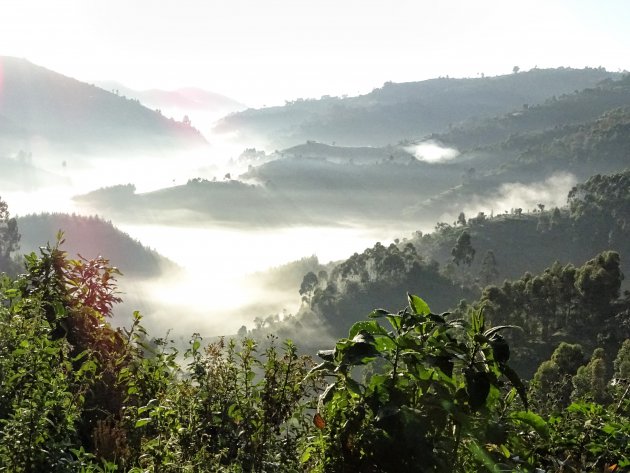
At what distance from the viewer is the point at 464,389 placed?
132 inches

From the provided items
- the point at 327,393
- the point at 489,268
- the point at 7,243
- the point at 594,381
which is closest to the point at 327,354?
the point at 327,393

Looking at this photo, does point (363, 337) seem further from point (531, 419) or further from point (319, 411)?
point (531, 419)

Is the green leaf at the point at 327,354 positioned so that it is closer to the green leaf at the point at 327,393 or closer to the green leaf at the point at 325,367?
the green leaf at the point at 325,367

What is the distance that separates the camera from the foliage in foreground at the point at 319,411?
318 centimetres

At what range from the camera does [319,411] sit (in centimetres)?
338

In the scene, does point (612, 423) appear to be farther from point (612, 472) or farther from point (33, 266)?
point (33, 266)

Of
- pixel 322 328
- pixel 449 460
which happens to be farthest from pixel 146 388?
pixel 322 328

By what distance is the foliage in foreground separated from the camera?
318cm

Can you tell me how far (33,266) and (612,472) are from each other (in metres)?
6.26

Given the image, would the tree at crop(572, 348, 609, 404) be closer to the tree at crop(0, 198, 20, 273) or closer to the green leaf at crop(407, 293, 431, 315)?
the green leaf at crop(407, 293, 431, 315)

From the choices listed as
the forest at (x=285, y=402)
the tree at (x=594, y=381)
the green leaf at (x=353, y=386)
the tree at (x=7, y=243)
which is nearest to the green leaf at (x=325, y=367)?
the forest at (x=285, y=402)

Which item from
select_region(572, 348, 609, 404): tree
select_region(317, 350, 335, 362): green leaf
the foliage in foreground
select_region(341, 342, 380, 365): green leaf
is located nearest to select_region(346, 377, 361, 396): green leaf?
the foliage in foreground

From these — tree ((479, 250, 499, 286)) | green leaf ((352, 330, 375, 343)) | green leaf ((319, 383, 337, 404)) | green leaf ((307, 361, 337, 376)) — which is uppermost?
green leaf ((352, 330, 375, 343))

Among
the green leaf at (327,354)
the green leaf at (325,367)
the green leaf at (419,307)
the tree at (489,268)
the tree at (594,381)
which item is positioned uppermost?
the green leaf at (419,307)
